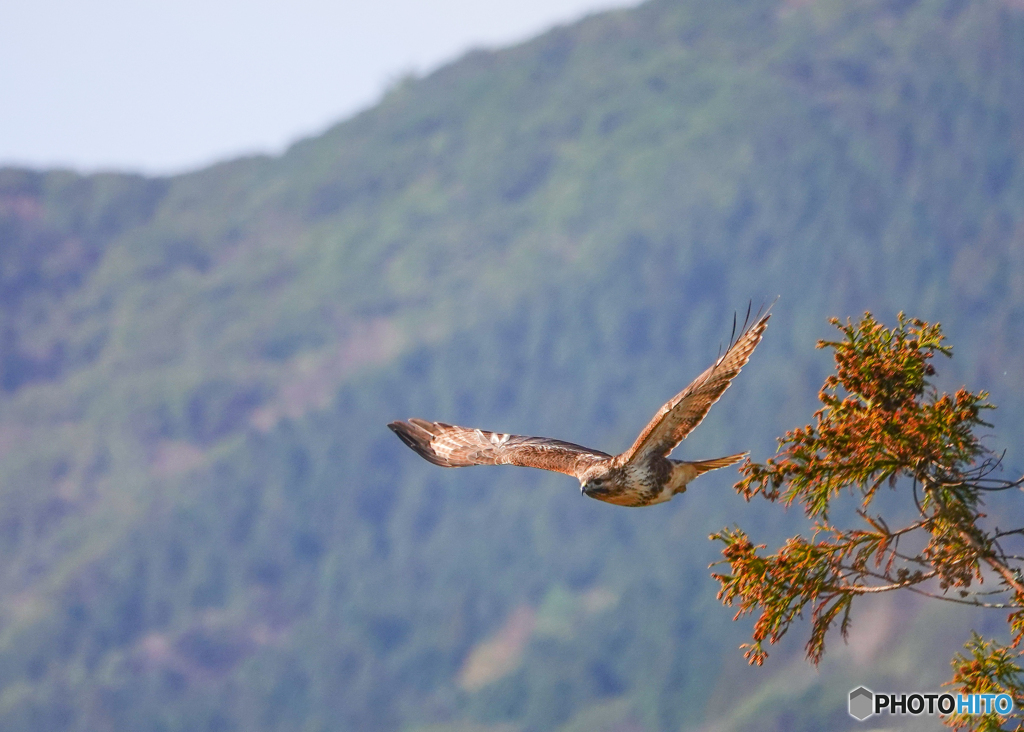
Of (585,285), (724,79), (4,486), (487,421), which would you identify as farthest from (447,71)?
(4,486)

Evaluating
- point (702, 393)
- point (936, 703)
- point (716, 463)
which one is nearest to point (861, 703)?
point (936, 703)

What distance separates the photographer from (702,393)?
43.0ft

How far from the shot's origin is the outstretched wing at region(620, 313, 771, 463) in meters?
12.9

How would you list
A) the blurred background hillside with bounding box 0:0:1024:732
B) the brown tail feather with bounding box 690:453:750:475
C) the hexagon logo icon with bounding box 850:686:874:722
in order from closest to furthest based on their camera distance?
the brown tail feather with bounding box 690:453:750:475 < the hexagon logo icon with bounding box 850:686:874:722 < the blurred background hillside with bounding box 0:0:1024:732

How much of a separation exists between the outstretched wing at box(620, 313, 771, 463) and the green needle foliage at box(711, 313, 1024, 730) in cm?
120

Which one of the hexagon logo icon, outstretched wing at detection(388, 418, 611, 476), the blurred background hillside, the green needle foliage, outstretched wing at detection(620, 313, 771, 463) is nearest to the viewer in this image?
the green needle foliage

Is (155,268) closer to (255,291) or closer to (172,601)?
(255,291)

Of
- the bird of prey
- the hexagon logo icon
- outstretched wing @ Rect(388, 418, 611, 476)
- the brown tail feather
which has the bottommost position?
the hexagon logo icon

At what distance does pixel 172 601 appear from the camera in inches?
4670

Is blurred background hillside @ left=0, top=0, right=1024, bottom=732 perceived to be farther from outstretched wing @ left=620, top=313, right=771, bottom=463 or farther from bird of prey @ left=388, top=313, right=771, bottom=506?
outstretched wing @ left=620, top=313, right=771, bottom=463

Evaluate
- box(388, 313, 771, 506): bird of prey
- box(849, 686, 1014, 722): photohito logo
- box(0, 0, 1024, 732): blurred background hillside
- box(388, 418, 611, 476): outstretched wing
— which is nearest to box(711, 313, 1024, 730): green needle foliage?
box(849, 686, 1014, 722): photohito logo

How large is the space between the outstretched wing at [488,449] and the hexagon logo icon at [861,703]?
380cm

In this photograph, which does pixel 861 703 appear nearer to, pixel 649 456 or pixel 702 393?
pixel 649 456

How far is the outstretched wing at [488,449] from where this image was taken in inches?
642
